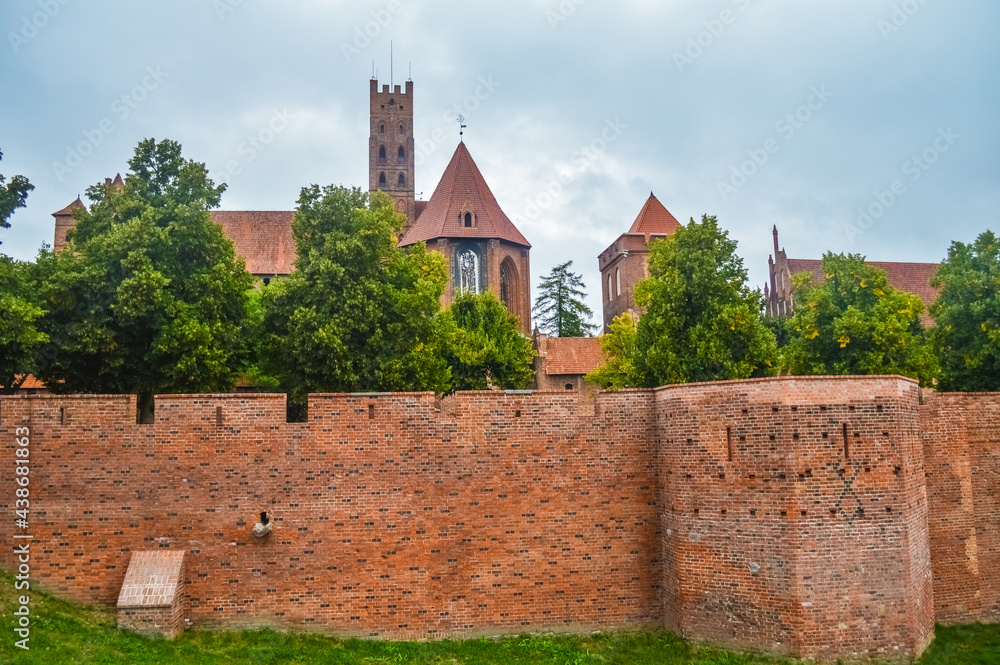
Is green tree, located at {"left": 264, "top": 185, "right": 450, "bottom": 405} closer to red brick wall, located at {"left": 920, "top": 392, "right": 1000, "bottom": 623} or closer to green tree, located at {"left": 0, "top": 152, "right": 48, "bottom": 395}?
green tree, located at {"left": 0, "top": 152, "right": 48, "bottom": 395}

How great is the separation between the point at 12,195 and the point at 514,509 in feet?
39.9

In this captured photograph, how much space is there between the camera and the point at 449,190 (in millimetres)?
48406

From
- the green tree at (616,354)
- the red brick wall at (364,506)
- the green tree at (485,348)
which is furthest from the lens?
the green tree at (485,348)

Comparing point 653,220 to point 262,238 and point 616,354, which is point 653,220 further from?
point 262,238

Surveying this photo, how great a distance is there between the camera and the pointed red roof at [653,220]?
5109 cm

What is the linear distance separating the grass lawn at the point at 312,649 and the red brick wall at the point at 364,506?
0.32 metres

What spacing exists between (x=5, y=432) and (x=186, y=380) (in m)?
5.00

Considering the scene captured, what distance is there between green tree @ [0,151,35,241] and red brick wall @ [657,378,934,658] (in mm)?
14194

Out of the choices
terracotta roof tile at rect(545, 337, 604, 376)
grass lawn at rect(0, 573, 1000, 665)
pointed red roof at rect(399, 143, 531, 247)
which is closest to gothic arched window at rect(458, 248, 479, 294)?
pointed red roof at rect(399, 143, 531, 247)

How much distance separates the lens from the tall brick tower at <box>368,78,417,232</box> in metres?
58.7

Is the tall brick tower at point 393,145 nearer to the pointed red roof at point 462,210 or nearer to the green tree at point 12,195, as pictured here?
the pointed red roof at point 462,210

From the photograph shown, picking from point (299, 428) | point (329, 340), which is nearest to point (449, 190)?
point (329, 340)

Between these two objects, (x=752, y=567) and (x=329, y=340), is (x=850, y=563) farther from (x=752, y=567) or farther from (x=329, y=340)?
(x=329, y=340)

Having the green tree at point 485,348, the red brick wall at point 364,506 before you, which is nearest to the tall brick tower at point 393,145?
the green tree at point 485,348
